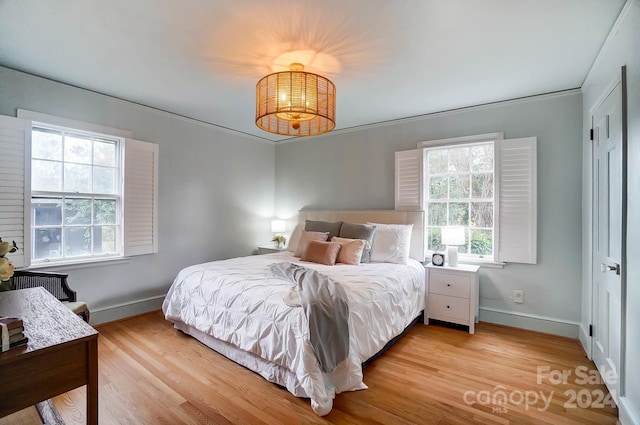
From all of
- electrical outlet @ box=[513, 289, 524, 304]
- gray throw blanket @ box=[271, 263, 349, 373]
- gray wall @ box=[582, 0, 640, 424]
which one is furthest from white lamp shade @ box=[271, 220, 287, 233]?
gray wall @ box=[582, 0, 640, 424]

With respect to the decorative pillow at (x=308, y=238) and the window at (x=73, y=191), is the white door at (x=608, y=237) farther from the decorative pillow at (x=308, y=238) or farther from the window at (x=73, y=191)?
the window at (x=73, y=191)

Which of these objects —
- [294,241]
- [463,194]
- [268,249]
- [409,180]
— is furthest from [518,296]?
[268,249]

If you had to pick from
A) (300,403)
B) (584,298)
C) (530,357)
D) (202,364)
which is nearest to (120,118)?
(202,364)

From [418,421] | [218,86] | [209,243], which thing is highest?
[218,86]

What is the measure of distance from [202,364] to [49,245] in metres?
2.06

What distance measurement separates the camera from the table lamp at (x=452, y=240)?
3.24 m

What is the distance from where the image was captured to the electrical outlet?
3210 millimetres

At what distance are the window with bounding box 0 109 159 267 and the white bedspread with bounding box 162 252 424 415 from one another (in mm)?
1089

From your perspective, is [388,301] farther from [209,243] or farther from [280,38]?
[209,243]

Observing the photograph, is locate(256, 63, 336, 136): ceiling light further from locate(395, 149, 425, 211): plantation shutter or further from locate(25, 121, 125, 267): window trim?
locate(25, 121, 125, 267): window trim

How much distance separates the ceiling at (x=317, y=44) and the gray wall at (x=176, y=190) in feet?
0.76

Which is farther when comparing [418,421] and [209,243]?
[209,243]

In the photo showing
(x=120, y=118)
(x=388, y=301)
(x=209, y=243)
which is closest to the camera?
(x=388, y=301)

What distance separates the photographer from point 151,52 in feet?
7.80
